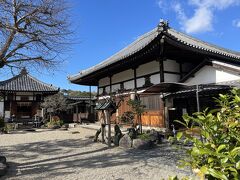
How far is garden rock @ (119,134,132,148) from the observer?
9.60 meters

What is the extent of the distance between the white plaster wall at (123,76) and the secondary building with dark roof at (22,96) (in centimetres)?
1232

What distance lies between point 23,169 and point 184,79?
9239mm

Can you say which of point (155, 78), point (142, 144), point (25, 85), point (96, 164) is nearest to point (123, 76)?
point (155, 78)

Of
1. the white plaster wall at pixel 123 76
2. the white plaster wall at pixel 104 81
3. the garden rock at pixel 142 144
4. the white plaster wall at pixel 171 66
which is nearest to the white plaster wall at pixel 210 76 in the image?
the white plaster wall at pixel 171 66

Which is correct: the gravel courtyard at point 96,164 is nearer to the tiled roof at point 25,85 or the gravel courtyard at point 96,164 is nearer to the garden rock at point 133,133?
the garden rock at point 133,133

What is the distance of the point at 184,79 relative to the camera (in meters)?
12.9

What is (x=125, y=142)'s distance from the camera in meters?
9.75

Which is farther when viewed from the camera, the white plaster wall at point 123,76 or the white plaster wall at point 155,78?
the white plaster wall at point 123,76

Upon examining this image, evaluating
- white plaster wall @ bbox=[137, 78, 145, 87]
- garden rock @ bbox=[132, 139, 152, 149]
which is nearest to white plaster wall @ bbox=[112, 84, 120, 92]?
white plaster wall @ bbox=[137, 78, 145, 87]

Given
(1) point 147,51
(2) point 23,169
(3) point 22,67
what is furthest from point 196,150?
(1) point 147,51

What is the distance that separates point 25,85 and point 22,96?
A: 4.37ft

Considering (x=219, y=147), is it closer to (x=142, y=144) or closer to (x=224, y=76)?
(x=142, y=144)

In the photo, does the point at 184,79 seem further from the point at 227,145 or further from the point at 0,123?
the point at 0,123

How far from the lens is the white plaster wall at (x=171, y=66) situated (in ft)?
42.2
